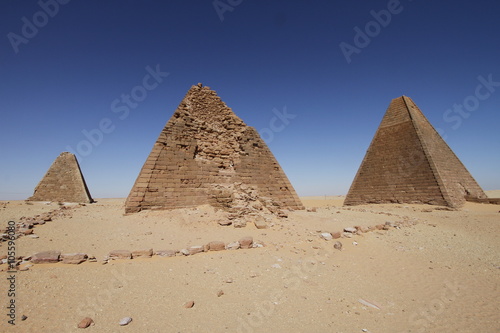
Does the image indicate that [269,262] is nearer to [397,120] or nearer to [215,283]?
[215,283]

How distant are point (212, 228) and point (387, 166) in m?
15.3

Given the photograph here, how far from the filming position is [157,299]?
3.20m

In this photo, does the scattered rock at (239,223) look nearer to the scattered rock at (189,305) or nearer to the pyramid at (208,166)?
the pyramid at (208,166)

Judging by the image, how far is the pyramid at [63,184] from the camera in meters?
19.2

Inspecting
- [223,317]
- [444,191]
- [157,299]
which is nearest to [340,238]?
[223,317]

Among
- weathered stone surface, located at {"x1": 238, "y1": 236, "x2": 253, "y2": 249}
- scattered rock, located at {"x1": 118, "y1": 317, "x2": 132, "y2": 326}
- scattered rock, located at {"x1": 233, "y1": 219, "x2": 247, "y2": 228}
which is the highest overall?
scattered rock, located at {"x1": 233, "y1": 219, "x2": 247, "y2": 228}

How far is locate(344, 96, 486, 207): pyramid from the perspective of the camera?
14.7m

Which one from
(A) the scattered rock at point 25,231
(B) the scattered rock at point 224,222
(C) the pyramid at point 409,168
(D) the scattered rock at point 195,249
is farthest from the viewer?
(C) the pyramid at point 409,168

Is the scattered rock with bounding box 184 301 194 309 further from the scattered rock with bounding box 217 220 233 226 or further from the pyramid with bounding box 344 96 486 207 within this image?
the pyramid with bounding box 344 96 486 207

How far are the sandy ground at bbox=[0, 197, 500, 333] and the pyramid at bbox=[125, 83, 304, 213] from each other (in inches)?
89.6

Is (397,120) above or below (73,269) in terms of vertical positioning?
above

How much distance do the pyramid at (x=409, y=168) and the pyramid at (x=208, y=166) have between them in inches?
337

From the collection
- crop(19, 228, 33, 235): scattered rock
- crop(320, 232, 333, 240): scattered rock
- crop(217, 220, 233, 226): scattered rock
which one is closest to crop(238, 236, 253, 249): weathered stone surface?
crop(217, 220, 233, 226): scattered rock

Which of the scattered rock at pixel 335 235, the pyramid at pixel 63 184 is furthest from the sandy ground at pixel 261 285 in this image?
the pyramid at pixel 63 184
